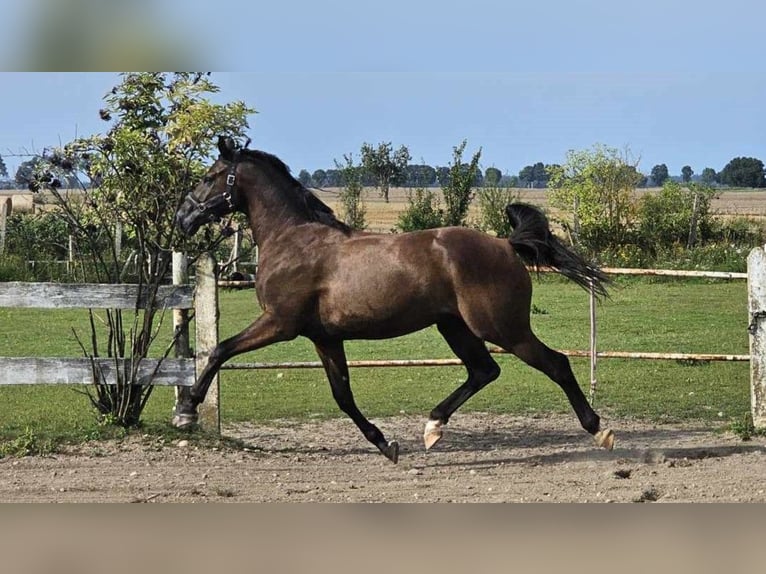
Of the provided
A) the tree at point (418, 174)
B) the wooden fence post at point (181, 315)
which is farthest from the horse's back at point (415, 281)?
the tree at point (418, 174)

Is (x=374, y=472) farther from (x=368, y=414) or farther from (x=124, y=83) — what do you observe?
(x=124, y=83)

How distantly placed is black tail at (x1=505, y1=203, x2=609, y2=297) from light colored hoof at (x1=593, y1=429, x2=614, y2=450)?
92cm

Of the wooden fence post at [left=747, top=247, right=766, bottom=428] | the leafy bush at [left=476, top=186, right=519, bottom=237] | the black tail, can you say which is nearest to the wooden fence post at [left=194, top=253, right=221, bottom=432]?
the black tail

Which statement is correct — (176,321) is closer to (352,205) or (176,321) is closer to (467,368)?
(467,368)

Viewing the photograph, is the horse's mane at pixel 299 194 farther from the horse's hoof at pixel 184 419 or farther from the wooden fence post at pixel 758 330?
the wooden fence post at pixel 758 330

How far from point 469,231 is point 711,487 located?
7.09 feet

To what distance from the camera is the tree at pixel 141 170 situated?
7.46 m

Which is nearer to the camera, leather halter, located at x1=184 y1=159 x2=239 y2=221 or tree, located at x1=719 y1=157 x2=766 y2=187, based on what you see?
leather halter, located at x1=184 y1=159 x2=239 y2=221

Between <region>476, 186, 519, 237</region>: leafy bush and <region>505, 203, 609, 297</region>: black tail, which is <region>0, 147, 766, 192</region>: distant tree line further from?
<region>505, 203, 609, 297</region>: black tail

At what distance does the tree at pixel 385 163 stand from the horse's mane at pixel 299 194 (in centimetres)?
2266

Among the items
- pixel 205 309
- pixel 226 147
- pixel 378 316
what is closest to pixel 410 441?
pixel 378 316

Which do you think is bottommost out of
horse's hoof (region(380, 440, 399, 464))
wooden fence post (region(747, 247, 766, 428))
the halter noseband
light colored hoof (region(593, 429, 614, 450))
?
horse's hoof (region(380, 440, 399, 464))

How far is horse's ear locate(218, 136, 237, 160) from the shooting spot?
7133mm

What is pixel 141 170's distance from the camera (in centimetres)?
754
